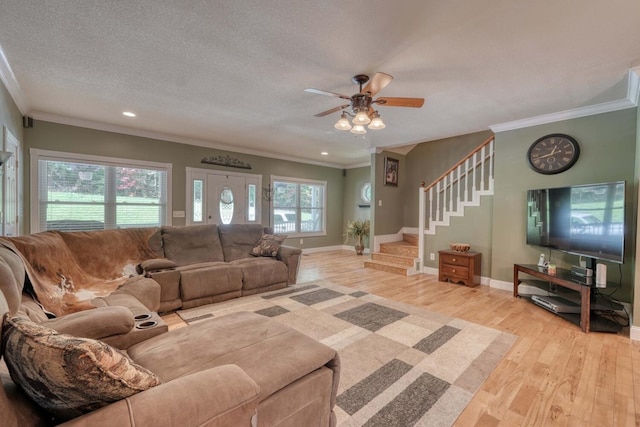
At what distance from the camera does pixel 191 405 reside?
0.81 m

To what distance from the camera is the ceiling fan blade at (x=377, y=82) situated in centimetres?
224

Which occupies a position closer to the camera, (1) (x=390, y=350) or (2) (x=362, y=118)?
(1) (x=390, y=350)

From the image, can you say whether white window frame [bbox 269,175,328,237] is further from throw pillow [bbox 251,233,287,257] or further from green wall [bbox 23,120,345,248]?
throw pillow [bbox 251,233,287,257]

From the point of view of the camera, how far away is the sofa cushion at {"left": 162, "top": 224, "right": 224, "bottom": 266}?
3.57m

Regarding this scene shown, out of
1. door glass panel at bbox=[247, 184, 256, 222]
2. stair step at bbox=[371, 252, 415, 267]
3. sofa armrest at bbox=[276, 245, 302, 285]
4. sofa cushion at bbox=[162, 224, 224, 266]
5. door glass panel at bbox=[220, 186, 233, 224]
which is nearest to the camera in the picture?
sofa cushion at bbox=[162, 224, 224, 266]

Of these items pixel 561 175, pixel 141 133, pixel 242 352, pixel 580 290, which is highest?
pixel 141 133

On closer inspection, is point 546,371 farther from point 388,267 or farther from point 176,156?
point 176,156

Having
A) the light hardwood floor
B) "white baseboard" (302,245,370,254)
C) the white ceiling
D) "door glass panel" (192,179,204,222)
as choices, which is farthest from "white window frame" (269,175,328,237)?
the light hardwood floor

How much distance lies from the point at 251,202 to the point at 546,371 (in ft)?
18.0

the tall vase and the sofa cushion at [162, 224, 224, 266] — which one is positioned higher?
the sofa cushion at [162, 224, 224, 266]

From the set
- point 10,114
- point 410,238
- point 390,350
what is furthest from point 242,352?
point 410,238

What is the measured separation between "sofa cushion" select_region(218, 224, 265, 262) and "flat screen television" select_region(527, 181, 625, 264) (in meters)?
3.94

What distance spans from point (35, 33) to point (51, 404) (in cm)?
267

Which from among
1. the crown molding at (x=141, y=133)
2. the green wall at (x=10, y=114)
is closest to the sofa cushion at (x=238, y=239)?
the crown molding at (x=141, y=133)
